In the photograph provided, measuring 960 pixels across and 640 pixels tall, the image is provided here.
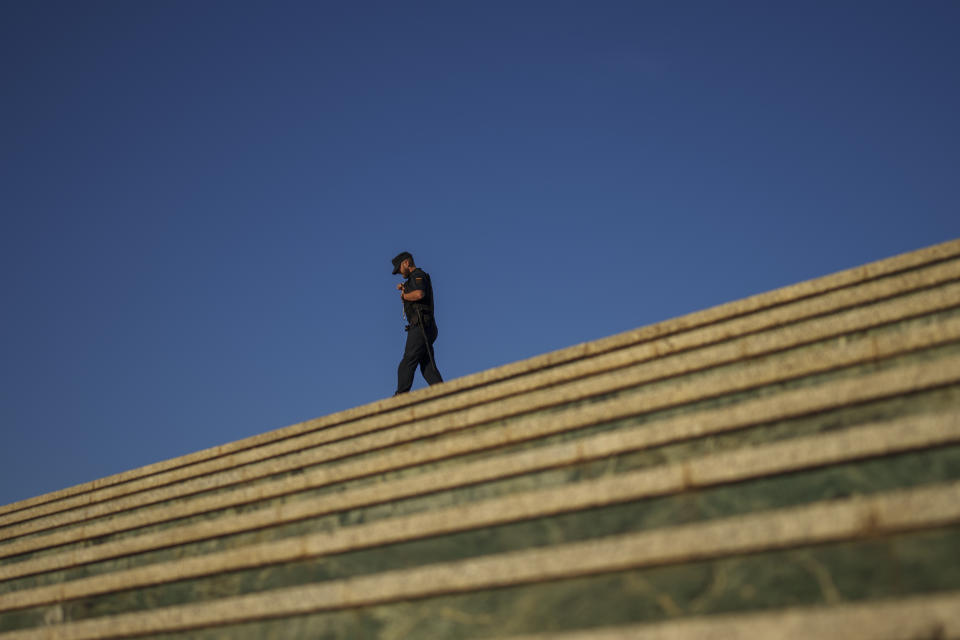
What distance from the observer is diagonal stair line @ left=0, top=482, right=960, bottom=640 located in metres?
2.72

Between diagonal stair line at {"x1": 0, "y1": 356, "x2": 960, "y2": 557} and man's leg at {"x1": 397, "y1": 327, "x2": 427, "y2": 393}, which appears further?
man's leg at {"x1": 397, "y1": 327, "x2": 427, "y2": 393}

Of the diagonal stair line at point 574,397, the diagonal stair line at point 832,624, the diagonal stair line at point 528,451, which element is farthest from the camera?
the diagonal stair line at point 574,397

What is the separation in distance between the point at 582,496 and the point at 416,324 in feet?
17.3

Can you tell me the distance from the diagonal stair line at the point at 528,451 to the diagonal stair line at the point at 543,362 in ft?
3.32

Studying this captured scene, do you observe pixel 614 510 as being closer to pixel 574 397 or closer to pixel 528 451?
pixel 528 451

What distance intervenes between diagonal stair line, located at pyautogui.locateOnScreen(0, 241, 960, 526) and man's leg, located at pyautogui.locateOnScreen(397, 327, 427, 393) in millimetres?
1641

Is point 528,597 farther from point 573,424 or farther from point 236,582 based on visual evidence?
point 236,582

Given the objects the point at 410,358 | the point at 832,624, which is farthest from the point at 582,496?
the point at 410,358

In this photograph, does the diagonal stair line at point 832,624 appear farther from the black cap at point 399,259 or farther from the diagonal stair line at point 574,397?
the black cap at point 399,259

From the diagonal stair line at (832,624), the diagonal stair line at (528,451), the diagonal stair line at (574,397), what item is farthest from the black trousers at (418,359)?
the diagonal stair line at (832,624)

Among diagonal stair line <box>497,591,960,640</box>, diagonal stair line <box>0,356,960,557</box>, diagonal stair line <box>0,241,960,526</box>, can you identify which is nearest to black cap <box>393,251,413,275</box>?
diagonal stair line <box>0,241,960,526</box>

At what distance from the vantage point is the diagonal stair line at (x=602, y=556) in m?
2.72

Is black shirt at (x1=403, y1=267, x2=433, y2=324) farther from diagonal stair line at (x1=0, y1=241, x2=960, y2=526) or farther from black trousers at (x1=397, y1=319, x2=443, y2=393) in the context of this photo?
diagonal stair line at (x1=0, y1=241, x2=960, y2=526)

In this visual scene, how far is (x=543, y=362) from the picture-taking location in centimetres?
613
